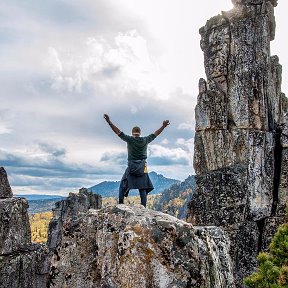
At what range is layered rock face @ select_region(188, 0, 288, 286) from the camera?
2045 centimetres

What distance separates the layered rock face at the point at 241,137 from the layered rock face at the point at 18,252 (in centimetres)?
782

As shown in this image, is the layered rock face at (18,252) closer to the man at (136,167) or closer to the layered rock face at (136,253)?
the man at (136,167)

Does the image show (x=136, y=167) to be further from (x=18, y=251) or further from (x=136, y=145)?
(x=18, y=251)

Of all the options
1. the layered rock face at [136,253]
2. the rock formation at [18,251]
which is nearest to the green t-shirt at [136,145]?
the rock formation at [18,251]

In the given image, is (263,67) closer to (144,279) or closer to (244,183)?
(244,183)

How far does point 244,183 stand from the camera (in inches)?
805

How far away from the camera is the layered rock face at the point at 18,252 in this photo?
1575 cm

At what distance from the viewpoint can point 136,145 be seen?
13203 mm

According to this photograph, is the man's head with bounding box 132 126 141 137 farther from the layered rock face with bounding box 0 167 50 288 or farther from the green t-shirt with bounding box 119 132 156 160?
the layered rock face with bounding box 0 167 50 288

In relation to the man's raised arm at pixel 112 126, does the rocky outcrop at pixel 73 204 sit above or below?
below

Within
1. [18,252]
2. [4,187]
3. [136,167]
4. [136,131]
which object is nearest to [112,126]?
[136,131]

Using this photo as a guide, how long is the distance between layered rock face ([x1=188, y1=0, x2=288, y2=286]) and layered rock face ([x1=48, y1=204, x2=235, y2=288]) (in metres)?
13.8

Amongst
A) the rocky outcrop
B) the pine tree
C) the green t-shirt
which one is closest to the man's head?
the green t-shirt

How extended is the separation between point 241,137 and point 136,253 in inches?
643
